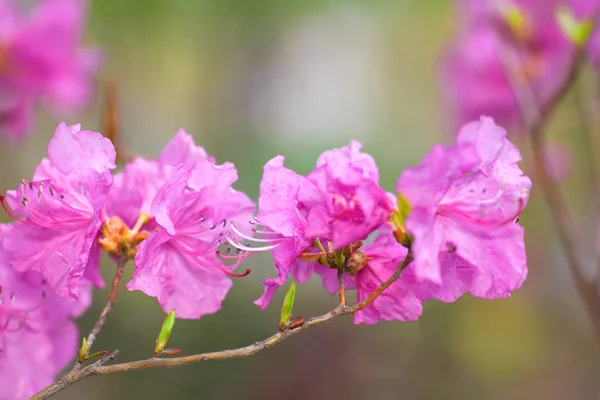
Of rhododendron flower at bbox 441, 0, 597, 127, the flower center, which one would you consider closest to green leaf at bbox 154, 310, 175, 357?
the flower center

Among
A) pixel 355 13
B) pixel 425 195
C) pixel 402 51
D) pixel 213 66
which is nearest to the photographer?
pixel 425 195

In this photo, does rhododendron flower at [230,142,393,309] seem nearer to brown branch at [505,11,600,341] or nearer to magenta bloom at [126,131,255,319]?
magenta bloom at [126,131,255,319]

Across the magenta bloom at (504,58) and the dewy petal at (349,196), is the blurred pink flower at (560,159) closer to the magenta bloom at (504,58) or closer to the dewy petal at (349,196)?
the magenta bloom at (504,58)

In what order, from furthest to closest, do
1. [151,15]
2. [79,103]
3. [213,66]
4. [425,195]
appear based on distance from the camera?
[213,66] → [151,15] → [79,103] → [425,195]

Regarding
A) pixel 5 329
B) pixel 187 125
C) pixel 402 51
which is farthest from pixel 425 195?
pixel 402 51

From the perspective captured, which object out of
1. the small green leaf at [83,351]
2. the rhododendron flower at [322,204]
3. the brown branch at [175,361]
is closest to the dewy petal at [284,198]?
the rhododendron flower at [322,204]

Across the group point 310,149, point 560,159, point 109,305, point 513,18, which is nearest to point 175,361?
point 109,305

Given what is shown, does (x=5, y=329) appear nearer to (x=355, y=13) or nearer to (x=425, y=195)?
(x=425, y=195)
